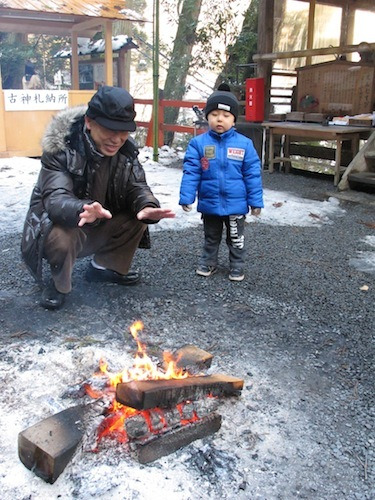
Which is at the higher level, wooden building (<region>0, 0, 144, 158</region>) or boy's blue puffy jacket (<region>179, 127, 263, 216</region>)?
wooden building (<region>0, 0, 144, 158</region>)

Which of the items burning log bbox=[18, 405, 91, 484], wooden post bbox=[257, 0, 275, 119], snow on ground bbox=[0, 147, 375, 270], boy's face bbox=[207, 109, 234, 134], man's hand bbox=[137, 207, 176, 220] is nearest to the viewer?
burning log bbox=[18, 405, 91, 484]

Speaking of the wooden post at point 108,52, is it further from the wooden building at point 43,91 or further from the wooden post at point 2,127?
the wooden post at point 2,127

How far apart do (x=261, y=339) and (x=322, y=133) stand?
21.9 feet

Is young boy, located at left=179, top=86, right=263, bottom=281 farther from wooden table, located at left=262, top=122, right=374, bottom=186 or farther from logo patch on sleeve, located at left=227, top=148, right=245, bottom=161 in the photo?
wooden table, located at left=262, top=122, right=374, bottom=186

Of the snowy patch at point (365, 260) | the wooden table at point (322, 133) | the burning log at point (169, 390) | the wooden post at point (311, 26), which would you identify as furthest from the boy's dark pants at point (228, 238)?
the wooden post at point (311, 26)

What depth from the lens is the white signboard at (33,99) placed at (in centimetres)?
1138

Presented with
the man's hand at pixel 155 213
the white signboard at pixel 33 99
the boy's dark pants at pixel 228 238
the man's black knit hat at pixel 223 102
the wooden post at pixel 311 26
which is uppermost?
the wooden post at pixel 311 26

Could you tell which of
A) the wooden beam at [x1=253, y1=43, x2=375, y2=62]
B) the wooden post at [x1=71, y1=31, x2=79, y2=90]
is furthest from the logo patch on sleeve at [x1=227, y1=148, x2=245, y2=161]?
the wooden post at [x1=71, y1=31, x2=79, y2=90]

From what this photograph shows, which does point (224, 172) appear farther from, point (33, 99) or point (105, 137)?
point (33, 99)

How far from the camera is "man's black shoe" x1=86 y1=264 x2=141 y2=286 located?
4324 millimetres

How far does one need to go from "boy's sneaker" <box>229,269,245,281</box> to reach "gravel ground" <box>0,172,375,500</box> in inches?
3.1

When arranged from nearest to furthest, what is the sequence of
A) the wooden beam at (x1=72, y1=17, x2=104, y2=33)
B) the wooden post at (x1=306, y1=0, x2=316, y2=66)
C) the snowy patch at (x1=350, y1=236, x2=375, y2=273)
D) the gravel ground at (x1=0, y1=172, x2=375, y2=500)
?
1. the gravel ground at (x1=0, y1=172, x2=375, y2=500)
2. the snowy patch at (x1=350, y1=236, x2=375, y2=273)
3. the wooden post at (x1=306, y1=0, x2=316, y2=66)
4. the wooden beam at (x1=72, y1=17, x2=104, y2=33)

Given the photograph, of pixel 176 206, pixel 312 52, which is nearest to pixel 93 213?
pixel 176 206

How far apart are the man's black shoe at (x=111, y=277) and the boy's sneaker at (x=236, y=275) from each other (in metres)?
0.83
